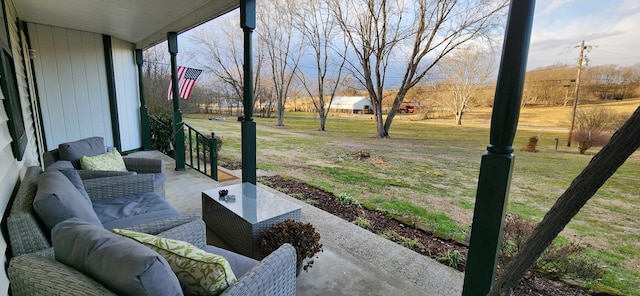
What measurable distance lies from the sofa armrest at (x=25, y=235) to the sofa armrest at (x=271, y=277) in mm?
918

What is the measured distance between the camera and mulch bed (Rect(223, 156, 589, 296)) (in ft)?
6.89

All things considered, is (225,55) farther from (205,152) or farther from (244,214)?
(244,214)

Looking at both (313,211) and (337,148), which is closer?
(313,211)

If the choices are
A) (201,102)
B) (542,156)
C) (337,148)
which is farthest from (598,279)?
(201,102)

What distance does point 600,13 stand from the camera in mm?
2941

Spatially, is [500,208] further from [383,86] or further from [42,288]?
[383,86]

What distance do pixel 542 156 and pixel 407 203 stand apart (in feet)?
6.96

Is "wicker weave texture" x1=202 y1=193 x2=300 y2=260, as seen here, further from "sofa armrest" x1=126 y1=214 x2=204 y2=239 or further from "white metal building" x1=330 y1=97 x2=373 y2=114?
"white metal building" x1=330 y1=97 x2=373 y2=114

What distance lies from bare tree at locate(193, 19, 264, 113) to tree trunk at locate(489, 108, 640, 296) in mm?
11406

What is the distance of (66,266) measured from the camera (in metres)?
0.94

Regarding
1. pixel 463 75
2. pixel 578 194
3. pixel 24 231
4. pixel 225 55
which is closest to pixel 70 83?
pixel 24 231

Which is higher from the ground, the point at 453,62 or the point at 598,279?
the point at 453,62

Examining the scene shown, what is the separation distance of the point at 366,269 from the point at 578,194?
1.60 meters

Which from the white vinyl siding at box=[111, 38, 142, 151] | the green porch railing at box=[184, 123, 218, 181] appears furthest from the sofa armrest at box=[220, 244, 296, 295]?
the white vinyl siding at box=[111, 38, 142, 151]
